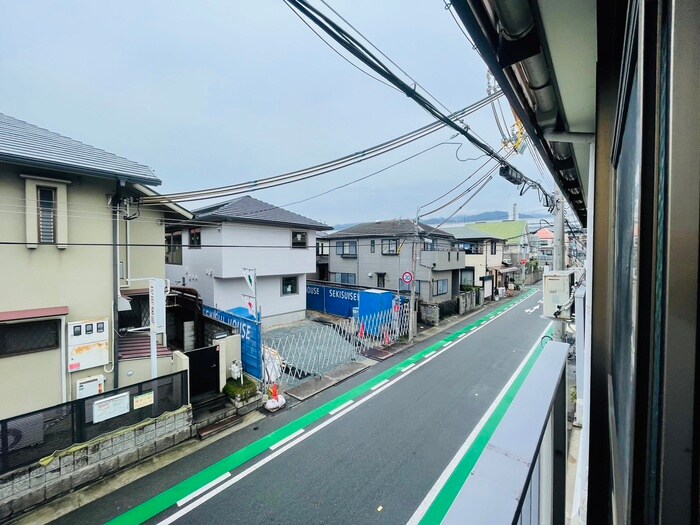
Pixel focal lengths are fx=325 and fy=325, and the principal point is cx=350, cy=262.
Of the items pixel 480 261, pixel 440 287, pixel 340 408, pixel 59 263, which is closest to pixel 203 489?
pixel 340 408

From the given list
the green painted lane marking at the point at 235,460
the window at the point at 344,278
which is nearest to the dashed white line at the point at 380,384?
the green painted lane marking at the point at 235,460

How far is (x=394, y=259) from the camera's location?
1847cm

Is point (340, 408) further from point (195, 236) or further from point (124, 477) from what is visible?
point (195, 236)

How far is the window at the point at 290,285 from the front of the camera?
15234 mm

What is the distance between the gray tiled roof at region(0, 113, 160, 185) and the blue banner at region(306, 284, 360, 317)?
9.94 m

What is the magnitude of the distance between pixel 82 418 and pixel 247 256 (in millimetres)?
8496

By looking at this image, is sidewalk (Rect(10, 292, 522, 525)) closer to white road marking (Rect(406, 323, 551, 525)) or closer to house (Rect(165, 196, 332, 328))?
white road marking (Rect(406, 323, 551, 525))

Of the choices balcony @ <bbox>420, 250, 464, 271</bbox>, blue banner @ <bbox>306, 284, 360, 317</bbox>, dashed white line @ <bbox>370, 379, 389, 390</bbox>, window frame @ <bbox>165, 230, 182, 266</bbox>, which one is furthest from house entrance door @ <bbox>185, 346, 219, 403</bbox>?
balcony @ <bbox>420, 250, 464, 271</bbox>

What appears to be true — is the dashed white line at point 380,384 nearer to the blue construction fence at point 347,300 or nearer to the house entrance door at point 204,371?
the house entrance door at point 204,371

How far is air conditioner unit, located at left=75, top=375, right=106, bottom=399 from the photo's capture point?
21.0 ft

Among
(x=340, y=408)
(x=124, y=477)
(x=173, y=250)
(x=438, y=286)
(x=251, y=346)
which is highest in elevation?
(x=173, y=250)

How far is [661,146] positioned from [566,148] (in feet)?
9.85

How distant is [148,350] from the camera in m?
7.59

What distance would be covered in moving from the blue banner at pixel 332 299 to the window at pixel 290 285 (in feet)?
6.82
